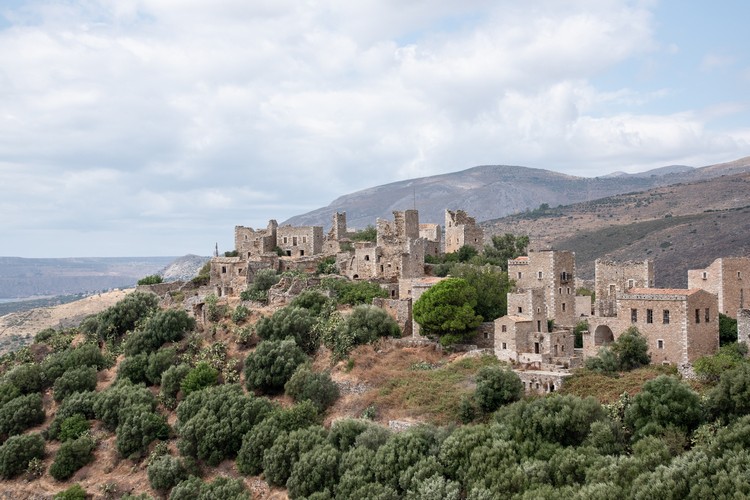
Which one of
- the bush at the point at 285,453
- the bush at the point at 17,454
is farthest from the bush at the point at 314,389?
the bush at the point at 17,454

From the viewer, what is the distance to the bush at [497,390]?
30.5 meters

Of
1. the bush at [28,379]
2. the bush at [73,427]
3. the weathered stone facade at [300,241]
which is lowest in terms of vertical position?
the bush at [73,427]

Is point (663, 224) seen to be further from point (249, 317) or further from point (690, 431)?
point (690, 431)

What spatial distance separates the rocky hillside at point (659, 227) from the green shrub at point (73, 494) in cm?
5434

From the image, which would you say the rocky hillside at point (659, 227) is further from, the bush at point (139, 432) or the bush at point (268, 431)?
the bush at point (139, 432)

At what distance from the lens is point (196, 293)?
2270 inches

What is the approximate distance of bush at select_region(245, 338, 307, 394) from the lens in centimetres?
3912

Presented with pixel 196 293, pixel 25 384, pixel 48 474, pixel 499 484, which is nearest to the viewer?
pixel 499 484

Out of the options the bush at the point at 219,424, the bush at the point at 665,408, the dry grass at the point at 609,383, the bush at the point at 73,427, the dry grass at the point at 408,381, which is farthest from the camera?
the bush at the point at 73,427

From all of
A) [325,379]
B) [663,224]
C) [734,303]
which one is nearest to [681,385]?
[734,303]

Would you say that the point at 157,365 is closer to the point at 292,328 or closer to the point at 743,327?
the point at 292,328

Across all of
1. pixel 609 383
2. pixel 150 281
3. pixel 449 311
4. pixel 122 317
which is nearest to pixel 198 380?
pixel 449 311

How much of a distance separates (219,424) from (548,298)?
18409 millimetres

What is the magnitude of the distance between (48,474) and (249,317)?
1489 centimetres
